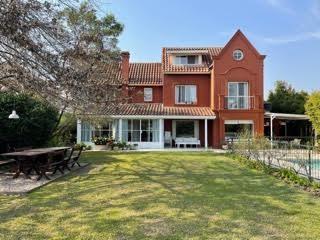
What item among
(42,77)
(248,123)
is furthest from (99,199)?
(248,123)

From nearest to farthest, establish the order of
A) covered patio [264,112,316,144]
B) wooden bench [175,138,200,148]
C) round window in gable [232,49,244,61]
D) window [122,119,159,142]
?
round window in gable [232,49,244,61]
window [122,119,159,142]
wooden bench [175,138,200,148]
covered patio [264,112,316,144]

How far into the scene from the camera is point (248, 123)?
3406cm

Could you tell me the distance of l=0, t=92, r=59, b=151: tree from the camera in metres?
19.8

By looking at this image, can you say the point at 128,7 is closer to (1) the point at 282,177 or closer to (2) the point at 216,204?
(2) the point at 216,204

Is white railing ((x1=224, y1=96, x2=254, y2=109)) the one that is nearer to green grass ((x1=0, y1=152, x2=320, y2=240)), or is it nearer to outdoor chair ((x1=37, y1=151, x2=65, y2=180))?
outdoor chair ((x1=37, y1=151, x2=65, y2=180))

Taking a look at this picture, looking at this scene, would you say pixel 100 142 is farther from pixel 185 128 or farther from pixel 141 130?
pixel 185 128

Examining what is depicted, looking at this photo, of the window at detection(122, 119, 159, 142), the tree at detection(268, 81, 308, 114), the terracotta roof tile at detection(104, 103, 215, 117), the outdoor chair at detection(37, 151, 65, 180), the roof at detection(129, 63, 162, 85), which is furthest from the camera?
the tree at detection(268, 81, 308, 114)

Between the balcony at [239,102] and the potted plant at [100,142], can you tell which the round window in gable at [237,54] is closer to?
the balcony at [239,102]

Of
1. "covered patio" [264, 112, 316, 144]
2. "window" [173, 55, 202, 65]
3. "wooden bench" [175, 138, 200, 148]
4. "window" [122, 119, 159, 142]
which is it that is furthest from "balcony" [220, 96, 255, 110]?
"covered patio" [264, 112, 316, 144]

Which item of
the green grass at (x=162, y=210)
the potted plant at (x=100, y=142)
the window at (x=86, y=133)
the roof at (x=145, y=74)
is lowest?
the green grass at (x=162, y=210)

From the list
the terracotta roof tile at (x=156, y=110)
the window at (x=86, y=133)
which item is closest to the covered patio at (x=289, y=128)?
the terracotta roof tile at (x=156, y=110)

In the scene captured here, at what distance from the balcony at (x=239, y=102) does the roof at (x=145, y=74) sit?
247 inches

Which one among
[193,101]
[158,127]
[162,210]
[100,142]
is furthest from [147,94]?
[162,210]

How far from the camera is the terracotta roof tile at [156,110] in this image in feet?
110
